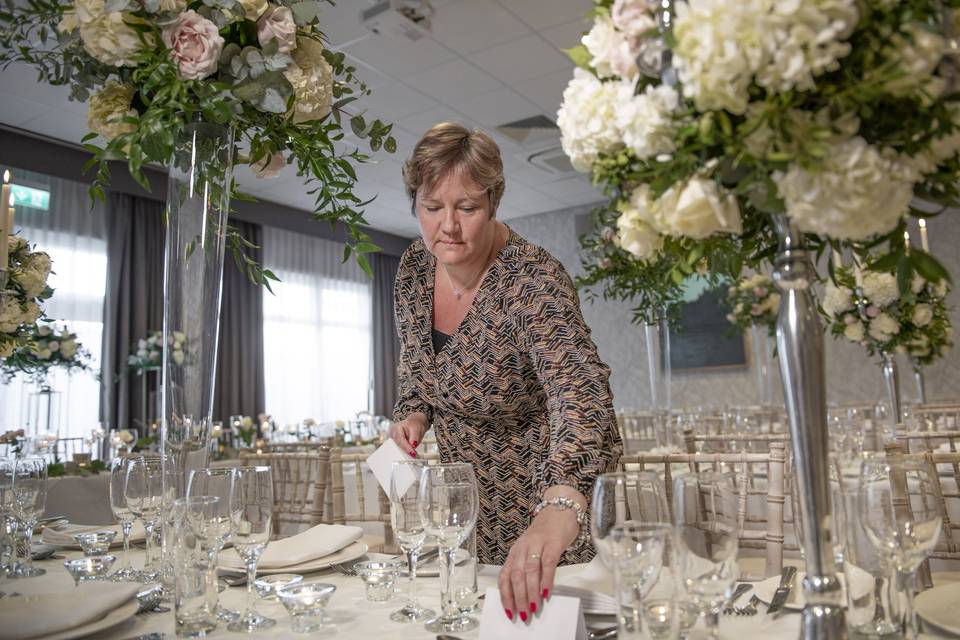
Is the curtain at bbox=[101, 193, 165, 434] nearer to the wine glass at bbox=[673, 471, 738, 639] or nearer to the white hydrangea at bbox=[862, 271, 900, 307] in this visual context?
the white hydrangea at bbox=[862, 271, 900, 307]

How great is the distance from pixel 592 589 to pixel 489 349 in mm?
818

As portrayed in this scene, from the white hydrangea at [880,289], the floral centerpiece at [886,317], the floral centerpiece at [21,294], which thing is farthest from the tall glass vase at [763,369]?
the floral centerpiece at [21,294]

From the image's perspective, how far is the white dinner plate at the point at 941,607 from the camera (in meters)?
0.95

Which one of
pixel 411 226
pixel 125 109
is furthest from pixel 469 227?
pixel 411 226

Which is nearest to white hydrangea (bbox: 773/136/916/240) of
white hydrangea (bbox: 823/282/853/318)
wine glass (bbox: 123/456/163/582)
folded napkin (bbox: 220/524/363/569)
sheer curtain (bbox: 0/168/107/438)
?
folded napkin (bbox: 220/524/363/569)

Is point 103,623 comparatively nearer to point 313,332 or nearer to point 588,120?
point 588,120

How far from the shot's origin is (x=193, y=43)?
1297 millimetres

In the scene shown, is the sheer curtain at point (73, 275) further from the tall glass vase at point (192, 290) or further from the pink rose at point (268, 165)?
the tall glass vase at point (192, 290)

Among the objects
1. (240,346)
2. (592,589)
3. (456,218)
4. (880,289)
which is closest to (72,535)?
(456,218)

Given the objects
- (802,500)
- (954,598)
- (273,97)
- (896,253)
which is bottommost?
(954,598)

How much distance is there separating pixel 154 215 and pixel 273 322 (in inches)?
84.5

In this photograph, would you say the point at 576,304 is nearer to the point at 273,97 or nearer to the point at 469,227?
the point at 469,227

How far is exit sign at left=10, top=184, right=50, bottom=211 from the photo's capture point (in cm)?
732

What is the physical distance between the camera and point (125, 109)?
4.64 ft
